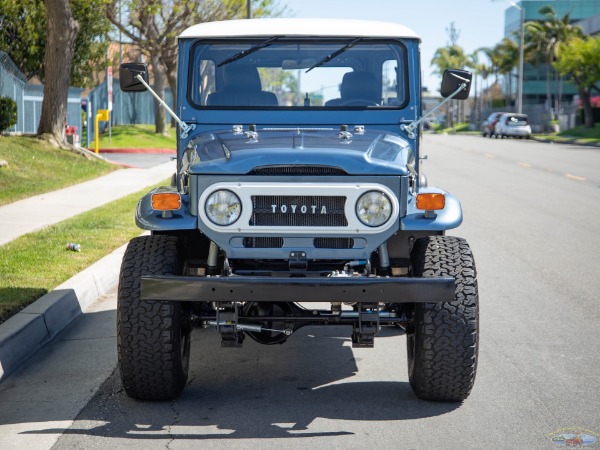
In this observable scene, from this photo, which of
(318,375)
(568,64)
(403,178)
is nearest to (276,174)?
(403,178)

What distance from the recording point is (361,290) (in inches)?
215

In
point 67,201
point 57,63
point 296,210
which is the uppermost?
point 57,63

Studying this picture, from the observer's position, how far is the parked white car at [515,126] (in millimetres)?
61906

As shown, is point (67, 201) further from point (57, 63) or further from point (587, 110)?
point (587, 110)

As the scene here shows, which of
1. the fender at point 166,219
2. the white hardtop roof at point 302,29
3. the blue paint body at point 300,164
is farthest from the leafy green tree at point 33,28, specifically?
the fender at point 166,219

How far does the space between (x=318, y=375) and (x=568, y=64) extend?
64384 mm

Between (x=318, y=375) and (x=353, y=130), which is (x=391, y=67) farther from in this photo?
(x=318, y=375)

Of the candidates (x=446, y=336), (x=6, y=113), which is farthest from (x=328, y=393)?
(x=6, y=113)

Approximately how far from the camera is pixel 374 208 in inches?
227

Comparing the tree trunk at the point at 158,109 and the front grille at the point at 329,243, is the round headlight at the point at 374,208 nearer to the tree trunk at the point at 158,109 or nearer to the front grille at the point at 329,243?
the front grille at the point at 329,243

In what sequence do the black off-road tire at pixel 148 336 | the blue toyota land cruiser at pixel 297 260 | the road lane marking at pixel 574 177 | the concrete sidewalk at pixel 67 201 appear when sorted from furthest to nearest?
1. the road lane marking at pixel 574 177
2. the concrete sidewalk at pixel 67 201
3. the black off-road tire at pixel 148 336
4. the blue toyota land cruiser at pixel 297 260

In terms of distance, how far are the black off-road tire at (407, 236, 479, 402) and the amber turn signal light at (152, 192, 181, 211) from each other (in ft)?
4.58

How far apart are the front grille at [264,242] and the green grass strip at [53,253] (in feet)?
8.10

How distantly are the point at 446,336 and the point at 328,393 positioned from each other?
868 millimetres
